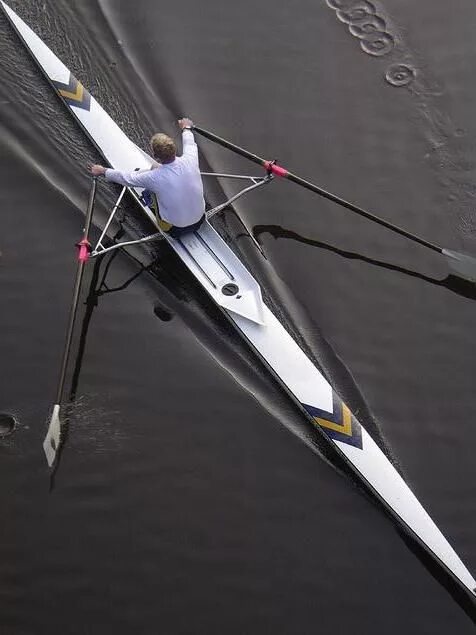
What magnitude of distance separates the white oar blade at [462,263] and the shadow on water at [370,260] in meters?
0.10

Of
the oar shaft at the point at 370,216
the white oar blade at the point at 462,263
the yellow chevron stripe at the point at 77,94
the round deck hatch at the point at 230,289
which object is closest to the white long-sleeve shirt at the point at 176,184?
the round deck hatch at the point at 230,289

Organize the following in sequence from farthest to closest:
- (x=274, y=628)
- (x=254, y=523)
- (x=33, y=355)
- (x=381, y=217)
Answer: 1. (x=381, y=217)
2. (x=33, y=355)
3. (x=254, y=523)
4. (x=274, y=628)

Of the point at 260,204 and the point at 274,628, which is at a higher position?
the point at 260,204

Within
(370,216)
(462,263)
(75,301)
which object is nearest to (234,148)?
(370,216)

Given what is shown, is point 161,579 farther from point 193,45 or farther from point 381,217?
point 193,45

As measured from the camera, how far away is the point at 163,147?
7.17 m

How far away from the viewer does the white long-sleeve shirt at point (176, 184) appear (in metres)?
7.41

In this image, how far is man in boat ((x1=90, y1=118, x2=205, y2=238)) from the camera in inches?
288

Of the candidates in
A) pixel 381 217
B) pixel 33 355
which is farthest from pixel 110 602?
pixel 381 217

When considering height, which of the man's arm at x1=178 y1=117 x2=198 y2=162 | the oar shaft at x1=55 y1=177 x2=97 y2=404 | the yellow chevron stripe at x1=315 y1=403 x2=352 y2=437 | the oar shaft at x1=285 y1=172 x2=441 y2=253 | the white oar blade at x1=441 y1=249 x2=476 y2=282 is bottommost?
the yellow chevron stripe at x1=315 y1=403 x2=352 y2=437

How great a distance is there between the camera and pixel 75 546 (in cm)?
695

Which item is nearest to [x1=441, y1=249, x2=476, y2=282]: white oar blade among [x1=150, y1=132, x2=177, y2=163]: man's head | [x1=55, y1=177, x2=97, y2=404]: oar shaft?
[x1=150, y1=132, x2=177, y2=163]: man's head

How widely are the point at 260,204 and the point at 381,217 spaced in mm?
1527

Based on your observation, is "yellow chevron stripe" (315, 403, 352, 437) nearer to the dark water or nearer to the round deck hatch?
the dark water
